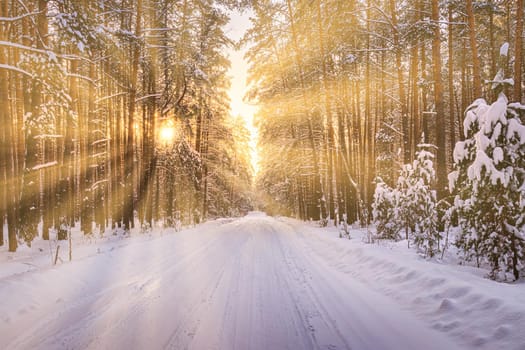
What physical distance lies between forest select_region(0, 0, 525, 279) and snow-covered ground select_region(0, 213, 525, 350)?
1.85m

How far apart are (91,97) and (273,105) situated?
11.9 metres

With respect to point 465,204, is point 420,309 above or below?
below

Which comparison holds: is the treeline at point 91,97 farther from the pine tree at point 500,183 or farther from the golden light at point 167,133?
the pine tree at point 500,183

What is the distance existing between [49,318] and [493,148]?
799 cm

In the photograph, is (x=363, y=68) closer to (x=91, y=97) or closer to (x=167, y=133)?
(x=167, y=133)

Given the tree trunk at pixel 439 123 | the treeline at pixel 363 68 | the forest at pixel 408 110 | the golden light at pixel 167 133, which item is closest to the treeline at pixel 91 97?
the golden light at pixel 167 133

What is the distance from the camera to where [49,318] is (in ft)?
12.7

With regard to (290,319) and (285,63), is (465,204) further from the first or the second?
(285,63)

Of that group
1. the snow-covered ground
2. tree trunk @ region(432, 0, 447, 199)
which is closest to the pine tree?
the snow-covered ground

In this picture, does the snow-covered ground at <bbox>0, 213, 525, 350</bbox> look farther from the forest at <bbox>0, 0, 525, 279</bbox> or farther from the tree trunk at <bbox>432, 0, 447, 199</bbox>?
the tree trunk at <bbox>432, 0, 447, 199</bbox>

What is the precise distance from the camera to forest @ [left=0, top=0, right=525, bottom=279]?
18.0 ft

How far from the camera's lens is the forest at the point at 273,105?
548 cm

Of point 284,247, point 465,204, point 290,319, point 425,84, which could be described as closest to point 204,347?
point 290,319

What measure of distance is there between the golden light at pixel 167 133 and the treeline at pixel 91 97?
0.22 feet
